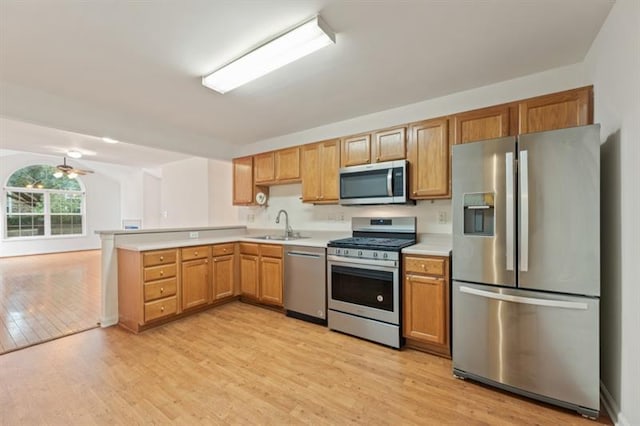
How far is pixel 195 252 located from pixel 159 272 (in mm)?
475

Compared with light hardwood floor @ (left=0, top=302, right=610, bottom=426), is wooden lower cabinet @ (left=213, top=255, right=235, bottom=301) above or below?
above

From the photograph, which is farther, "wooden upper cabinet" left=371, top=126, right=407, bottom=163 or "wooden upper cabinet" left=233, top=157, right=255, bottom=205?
"wooden upper cabinet" left=233, top=157, right=255, bottom=205

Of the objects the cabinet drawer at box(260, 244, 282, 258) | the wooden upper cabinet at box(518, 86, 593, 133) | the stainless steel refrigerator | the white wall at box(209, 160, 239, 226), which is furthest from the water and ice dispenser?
the white wall at box(209, 160, 239, 226)

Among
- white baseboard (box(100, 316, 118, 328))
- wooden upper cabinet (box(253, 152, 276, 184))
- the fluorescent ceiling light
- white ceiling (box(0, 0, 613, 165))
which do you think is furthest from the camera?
wooden upper cabinet (box(253, 152, 276, 184))

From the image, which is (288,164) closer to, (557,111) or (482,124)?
(482,124)

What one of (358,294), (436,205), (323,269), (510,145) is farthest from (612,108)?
(323,269)

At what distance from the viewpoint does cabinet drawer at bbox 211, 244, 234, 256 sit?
3.74 metres

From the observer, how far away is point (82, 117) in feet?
9.95

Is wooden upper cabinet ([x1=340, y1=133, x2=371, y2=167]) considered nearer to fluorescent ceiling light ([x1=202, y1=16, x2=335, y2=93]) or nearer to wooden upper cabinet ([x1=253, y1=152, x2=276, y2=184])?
wooden upper cabinet ([x1=253, y1=152, x2=276, y2=184])

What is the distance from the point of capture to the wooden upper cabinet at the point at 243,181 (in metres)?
4.45

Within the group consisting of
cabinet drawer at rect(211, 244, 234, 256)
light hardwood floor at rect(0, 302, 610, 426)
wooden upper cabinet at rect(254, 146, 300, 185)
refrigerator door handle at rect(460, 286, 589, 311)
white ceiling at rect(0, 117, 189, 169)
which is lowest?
light hardwood floor at rect(0, 302, 610, 426)

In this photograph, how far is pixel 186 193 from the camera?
621 cm

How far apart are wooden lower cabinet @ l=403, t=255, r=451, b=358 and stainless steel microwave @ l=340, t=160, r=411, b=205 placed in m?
0.72

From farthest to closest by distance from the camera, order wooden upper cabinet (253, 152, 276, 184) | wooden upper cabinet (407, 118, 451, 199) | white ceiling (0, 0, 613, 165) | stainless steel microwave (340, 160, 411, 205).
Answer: wooden upper cabinet (253, 152, 276, 184), stainless steel microwave (340, 160, 411, 205), wooden upper cabinet (407, 118, 451, 199), white ceiling (0, 0, 613, 165)
